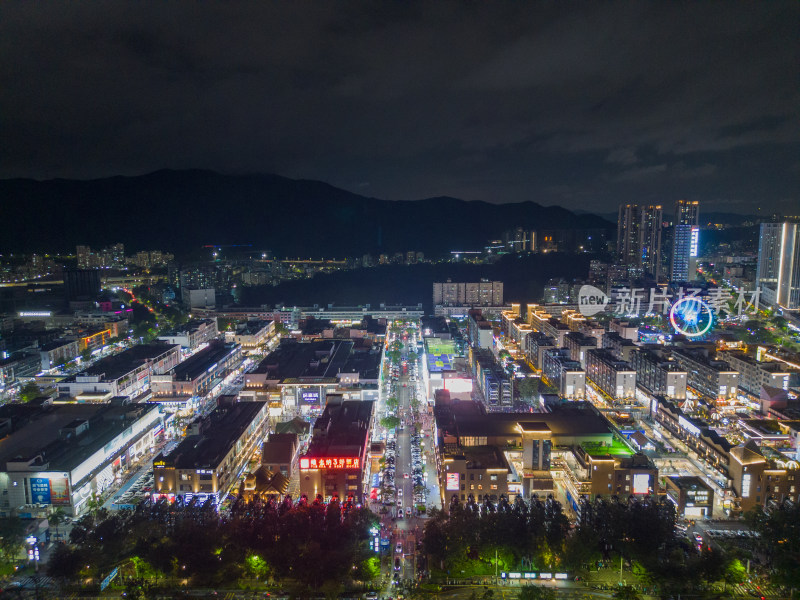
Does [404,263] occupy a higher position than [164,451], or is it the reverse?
[404,263]

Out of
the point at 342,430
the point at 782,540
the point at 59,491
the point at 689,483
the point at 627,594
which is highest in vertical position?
the point at 342,430

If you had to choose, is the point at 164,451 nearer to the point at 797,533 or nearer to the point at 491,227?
the point at 797,533

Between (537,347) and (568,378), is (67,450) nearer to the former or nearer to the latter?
(568,378)

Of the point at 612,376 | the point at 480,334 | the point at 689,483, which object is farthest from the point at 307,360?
the point at 689,483

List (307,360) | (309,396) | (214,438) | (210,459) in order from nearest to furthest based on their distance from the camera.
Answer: (210,459)
(214,438)
(309,396)
(307,360)

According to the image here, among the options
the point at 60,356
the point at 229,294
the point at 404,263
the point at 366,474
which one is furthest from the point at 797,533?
the point at 404,263

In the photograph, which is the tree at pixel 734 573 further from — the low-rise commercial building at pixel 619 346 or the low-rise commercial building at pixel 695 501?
the low-rise commercial building at pixel 619 346
